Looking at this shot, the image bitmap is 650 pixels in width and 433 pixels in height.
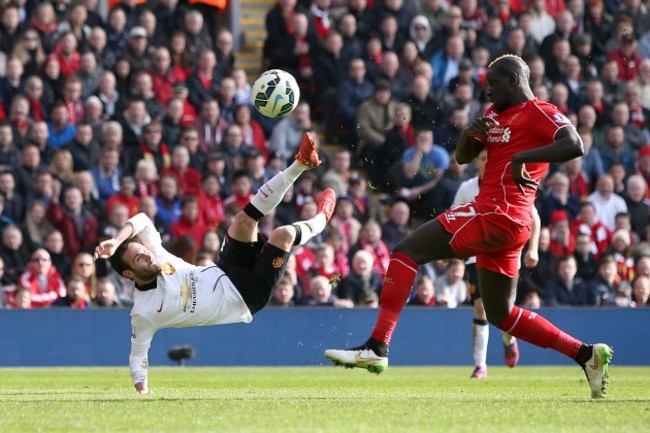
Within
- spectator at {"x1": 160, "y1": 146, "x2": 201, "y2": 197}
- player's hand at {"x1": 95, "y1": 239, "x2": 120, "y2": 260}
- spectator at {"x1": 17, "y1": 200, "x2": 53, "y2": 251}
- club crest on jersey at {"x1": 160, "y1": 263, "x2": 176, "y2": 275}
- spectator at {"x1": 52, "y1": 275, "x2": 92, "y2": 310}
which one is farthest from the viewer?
spectator at {"x1": 160, "y1": 146, "x2": 201, "y2": 197}

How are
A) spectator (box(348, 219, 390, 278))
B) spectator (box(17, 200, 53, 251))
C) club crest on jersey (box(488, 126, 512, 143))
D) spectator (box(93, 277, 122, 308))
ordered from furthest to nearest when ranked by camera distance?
spectator (box(348, 219, 390, 278))
spectator (box(17, 200, 53, 251))
spectator (box(93, 277, 122, 308))
club crest on jersey (box(488, 126, 512, 143))

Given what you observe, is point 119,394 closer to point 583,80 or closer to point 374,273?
point 374,273

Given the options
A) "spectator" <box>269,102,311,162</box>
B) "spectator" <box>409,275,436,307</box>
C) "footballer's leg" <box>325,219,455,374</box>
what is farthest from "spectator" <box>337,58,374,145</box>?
"footballer's leg" <box>325,219,455,374</box>

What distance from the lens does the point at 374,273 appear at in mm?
18984

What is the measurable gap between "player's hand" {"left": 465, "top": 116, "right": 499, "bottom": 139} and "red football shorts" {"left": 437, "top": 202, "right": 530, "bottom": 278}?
1.68 ft

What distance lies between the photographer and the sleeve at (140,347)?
36.4ft

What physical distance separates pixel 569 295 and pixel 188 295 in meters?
9.36

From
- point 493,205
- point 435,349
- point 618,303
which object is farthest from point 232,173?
point 493,205

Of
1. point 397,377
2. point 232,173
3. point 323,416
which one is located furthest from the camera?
point 232,173

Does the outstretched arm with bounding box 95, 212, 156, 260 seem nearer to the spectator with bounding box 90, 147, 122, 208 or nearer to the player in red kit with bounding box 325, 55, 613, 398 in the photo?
the player in red kit with bounding box 325, 55, 613, 398

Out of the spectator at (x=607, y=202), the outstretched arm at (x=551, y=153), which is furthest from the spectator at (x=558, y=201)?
the outstretched arm at (x=551, y=153)

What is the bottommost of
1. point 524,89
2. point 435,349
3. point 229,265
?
point 435,349

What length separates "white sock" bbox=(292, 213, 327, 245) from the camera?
11734 mm

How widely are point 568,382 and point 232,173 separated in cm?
745
